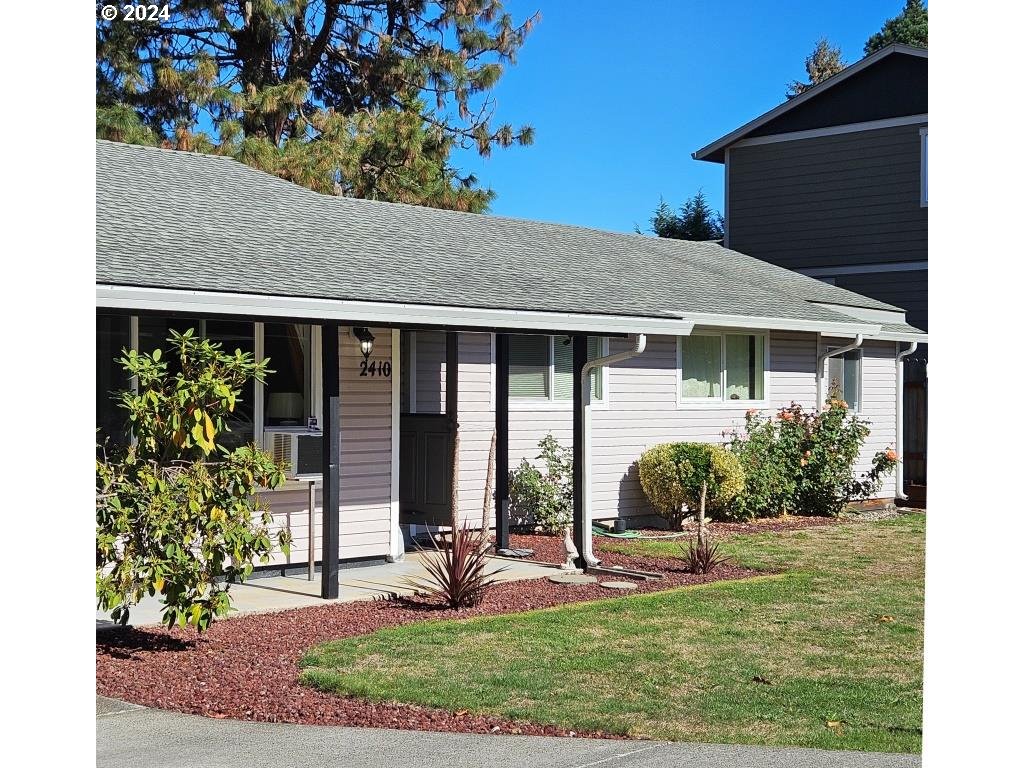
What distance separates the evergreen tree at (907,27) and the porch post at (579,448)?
32.3 metres

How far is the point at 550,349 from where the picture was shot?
560 inches

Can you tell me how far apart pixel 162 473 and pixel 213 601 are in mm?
857

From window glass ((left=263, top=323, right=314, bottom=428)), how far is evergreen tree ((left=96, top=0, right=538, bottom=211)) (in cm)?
1106

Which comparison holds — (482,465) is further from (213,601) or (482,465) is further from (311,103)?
(311,103)

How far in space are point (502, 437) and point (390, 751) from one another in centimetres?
754

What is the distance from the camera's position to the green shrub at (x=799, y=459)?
621 inches

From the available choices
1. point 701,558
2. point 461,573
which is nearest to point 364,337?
point 461,573

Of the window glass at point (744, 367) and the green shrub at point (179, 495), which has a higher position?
the window glass at point (744, 367)

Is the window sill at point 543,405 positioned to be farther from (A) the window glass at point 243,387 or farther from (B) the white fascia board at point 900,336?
(B) the white fascia board at point 900,336

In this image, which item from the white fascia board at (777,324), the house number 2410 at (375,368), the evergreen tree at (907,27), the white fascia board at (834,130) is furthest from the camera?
the evergreen tree at (907,27)

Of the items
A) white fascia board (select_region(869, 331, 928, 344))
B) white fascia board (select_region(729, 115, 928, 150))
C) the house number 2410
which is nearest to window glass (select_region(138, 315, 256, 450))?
the house number 2410

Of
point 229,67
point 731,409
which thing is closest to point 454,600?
point 731,409

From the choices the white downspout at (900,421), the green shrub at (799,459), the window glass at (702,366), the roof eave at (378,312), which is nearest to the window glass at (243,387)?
the roof eave at (378,312)
